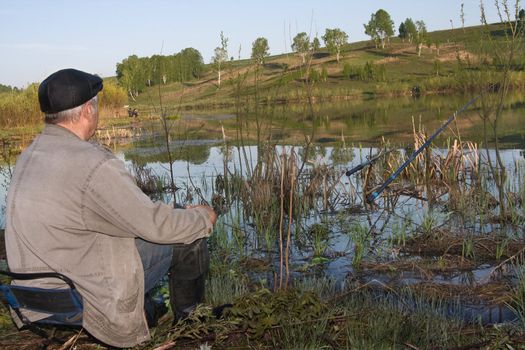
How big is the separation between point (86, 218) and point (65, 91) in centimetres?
58

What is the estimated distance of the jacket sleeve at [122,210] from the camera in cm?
258

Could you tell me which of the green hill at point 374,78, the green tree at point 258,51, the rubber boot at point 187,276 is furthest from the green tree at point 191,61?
the rubber boot at point 187,276

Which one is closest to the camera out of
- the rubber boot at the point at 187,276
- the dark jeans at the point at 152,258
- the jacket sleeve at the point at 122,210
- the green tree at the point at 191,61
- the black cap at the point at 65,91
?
the jacket sleeve at the point at 122,210

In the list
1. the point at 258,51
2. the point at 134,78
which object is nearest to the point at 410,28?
the point at 134,78

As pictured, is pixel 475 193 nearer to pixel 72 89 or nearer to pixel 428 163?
pixel 428 163

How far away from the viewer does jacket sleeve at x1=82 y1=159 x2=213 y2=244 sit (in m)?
2.58

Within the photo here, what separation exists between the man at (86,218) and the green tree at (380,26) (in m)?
90.9

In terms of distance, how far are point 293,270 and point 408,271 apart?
1.08m

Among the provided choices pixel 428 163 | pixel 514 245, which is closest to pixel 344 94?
pixel 428 163

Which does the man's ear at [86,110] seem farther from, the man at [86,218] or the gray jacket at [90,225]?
the gray jacket at [90,225]

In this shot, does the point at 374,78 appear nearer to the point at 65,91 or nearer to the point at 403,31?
the point at 403,31

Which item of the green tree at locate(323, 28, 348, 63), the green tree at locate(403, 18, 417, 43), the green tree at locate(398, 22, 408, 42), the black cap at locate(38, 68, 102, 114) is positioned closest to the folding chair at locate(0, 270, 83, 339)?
the black cap at locate(38, 68, 102, 114)

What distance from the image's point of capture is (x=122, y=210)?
2598 mm

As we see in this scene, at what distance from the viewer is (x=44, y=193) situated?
2604 mm
